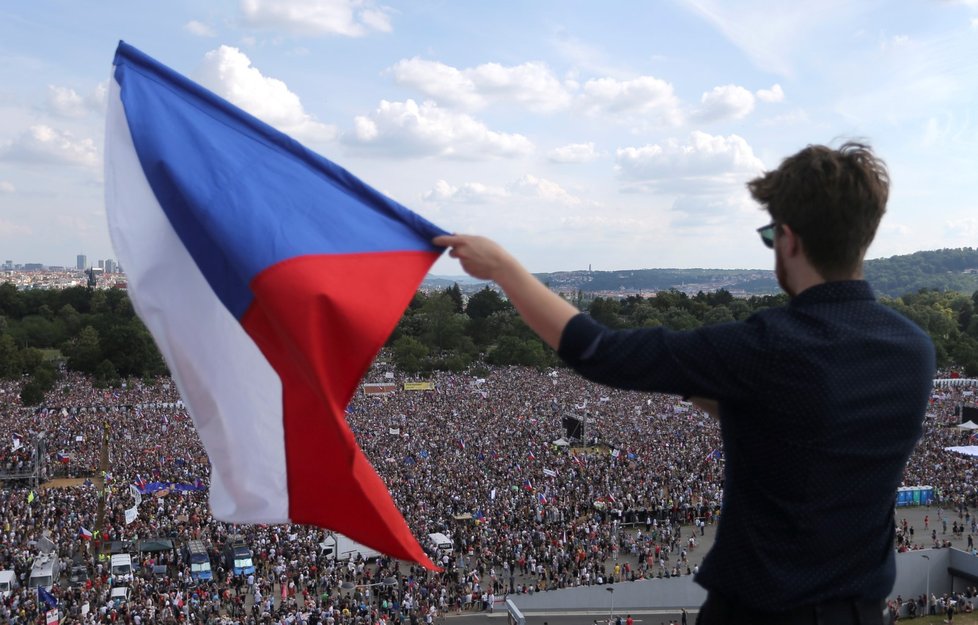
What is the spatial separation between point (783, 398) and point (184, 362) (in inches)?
96.3

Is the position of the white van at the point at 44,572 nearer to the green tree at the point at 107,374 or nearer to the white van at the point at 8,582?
the white van at the point at 8,582

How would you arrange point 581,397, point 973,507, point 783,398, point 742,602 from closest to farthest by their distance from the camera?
point 783,398 < point 742,602 < point 973,507 < point 581,397

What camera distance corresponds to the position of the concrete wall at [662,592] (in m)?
18.2

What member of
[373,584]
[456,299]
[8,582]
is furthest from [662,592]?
[456,299]

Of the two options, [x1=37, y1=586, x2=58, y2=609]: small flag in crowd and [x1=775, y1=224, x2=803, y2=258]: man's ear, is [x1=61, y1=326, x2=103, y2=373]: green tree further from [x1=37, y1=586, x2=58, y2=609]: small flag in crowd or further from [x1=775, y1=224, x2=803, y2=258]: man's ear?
Answer: [x1=775, y1=224, x2=803, y2=258]: man's ear

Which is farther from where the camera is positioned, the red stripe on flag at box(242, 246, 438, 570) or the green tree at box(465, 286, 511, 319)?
the green tree at box(465, 286, 511, 319)

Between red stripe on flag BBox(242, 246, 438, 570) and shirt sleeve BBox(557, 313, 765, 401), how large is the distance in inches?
45.5

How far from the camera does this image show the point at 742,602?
1.70m

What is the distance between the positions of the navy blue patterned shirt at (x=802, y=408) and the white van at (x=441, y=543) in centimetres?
→ 1903

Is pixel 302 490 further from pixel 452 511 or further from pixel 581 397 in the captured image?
pixel 581 397

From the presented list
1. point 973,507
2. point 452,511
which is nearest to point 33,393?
point 452,511

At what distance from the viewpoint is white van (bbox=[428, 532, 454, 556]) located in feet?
65.3

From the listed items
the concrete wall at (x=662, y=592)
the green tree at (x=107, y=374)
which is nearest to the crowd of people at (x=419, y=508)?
the concrete wall at (x=662, y=592)

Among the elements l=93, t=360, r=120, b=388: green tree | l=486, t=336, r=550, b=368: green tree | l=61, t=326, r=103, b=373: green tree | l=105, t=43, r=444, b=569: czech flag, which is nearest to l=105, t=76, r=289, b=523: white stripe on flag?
l=105, t=43, r=444, b=569: czech flag
